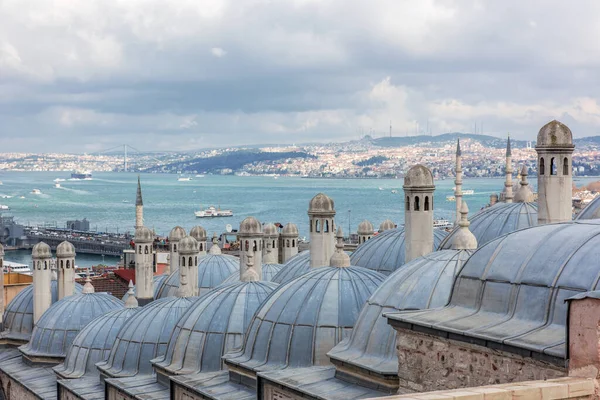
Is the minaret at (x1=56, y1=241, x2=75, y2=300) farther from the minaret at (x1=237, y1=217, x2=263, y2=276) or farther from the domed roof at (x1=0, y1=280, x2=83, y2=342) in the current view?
the minaret at (x1=237, y1=217, x2=263, y2=276)

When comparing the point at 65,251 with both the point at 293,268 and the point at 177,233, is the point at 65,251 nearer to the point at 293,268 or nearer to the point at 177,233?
the point at 177,233

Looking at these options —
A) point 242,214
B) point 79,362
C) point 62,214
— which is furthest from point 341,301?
point 62,214

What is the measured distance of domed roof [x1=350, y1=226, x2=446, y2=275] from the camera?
22.9m

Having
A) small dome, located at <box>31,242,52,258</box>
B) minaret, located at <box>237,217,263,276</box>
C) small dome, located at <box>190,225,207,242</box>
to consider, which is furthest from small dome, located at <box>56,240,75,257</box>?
minaret, located at <box>237,217,263,276</box>

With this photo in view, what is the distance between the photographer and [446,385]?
37.9 feet

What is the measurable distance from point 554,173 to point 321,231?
6451 mm

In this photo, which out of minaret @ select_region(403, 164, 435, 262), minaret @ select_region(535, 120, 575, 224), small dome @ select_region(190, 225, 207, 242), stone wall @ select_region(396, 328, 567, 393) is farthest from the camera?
small dome @ select_region(190, 225, 207, 242)

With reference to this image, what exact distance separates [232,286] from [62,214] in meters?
153

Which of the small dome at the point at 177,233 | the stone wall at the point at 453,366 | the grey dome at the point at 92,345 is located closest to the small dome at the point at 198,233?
the small dome at the point at 177,233

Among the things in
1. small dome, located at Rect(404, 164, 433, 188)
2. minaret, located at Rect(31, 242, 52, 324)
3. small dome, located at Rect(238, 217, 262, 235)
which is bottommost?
minaret, located at Rect(31, 242, 52, 324)

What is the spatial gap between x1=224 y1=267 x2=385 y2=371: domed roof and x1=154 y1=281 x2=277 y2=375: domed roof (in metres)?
2.10

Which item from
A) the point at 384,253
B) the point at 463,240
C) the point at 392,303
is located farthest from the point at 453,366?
the point at 384,253

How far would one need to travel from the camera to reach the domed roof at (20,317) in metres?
32.6

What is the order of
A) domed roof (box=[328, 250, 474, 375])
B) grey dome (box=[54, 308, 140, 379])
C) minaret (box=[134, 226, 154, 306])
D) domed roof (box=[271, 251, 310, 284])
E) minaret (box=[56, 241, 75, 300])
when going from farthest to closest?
minaret (box=[56, 241, 75, 300]) → minaret (box=[134, 226, 154, 306]) → grey dome (box=[54, 308, 140, 379]) → domed roof (box=[271, 251, 310, 284]) → domed roof (box=[328, 250, 474, 375])
